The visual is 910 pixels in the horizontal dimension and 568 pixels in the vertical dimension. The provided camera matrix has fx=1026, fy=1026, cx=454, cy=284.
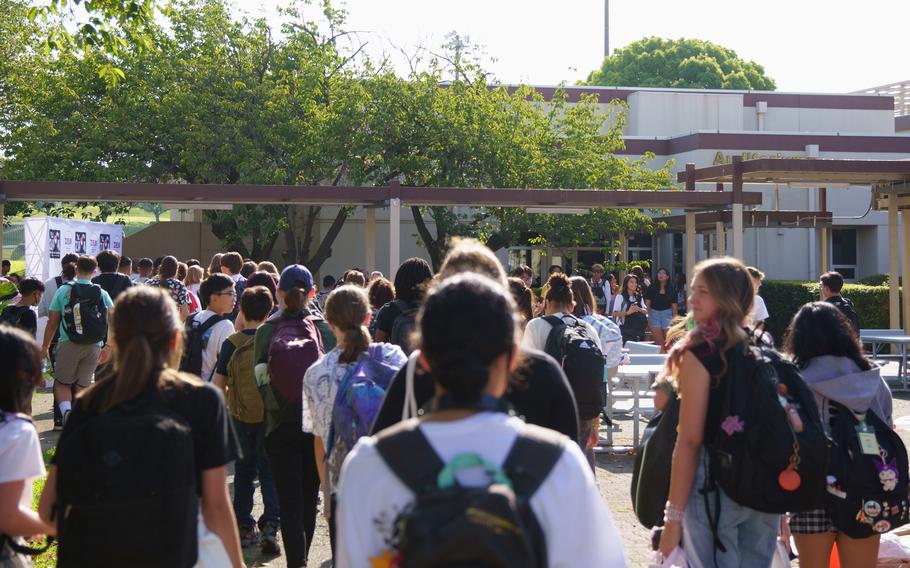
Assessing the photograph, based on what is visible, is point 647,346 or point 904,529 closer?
point 904,529

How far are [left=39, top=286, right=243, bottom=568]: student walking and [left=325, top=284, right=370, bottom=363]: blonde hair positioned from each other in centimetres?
166

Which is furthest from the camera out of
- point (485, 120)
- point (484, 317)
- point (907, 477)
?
point (485, 120)

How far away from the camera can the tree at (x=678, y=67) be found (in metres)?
67.1

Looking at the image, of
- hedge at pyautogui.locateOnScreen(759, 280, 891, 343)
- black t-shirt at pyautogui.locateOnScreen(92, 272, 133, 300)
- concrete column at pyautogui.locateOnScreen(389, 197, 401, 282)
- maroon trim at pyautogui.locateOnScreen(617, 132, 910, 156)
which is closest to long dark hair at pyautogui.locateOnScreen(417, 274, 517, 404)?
black t-shirt at pyautogui.locateOnScreen(92, 272, 133, 300)

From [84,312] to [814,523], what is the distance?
24.9ft

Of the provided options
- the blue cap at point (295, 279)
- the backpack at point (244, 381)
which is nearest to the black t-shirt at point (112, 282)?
the backpack at point (244, 381)

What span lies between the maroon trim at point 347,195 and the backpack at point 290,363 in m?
12.7

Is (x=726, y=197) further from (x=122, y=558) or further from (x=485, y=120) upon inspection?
(x=122, y=558)

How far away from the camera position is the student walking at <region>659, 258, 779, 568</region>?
12.6ft

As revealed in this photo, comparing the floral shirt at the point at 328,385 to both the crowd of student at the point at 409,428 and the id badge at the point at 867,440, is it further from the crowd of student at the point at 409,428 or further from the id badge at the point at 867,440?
the id badge at the point at 867,440

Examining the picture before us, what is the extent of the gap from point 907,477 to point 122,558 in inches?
137

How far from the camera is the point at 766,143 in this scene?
35938 mm

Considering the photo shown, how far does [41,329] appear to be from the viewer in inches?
537

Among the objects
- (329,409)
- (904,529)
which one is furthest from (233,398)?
(904,529)
